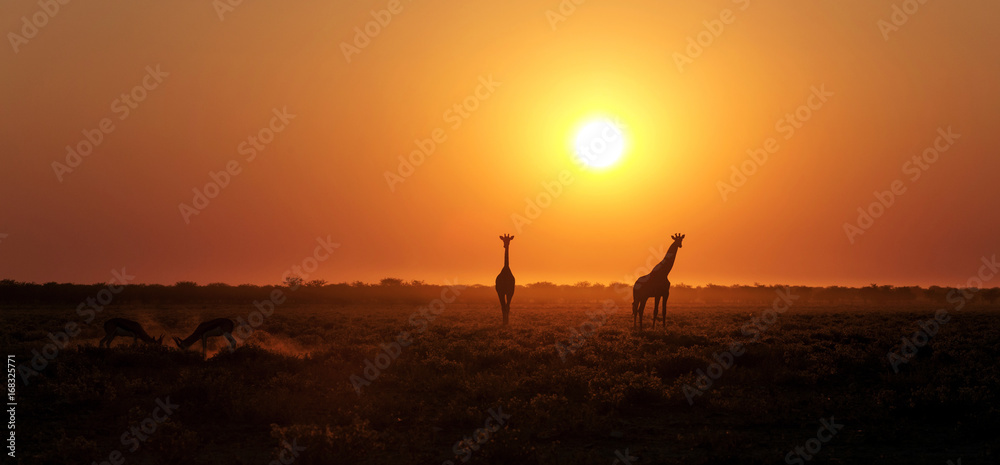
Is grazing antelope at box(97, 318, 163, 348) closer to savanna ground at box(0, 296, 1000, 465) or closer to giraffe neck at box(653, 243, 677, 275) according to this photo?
savanna ground at box(0, 296, 1000, 465)

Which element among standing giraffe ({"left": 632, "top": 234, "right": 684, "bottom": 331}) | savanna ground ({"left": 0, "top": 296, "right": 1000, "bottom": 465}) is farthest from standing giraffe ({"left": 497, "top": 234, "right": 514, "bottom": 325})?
savanna ground ({"left": 0, "top": 296, "right": 1000, "bottom": 465})

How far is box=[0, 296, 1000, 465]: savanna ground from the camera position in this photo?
38.1 feet

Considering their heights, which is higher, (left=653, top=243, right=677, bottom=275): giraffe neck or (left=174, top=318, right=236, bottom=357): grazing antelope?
(left=653, top=243, right=677, bottom=275): giraffe neck

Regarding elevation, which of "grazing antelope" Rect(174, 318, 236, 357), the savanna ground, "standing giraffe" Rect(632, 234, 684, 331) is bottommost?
the savanna ground

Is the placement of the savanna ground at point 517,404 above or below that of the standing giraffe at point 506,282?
below

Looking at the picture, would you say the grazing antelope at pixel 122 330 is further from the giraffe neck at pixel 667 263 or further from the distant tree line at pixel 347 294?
the distant tree line at pixel 347 294

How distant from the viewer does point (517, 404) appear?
1417 cm

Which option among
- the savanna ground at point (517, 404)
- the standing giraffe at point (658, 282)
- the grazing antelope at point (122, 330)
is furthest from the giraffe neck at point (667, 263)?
the grazing antelope at point (122, 330)

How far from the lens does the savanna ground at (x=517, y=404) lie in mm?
11602

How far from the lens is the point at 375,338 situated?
25.0m

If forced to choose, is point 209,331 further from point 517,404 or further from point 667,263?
point 667,263

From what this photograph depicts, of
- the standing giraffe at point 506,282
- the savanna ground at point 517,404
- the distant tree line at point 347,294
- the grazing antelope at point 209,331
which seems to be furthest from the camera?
the distant tree line at point 347,294

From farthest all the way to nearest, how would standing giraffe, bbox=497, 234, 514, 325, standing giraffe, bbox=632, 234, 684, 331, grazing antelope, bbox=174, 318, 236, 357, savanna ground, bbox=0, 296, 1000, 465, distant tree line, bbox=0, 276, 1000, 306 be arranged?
1. distant tree line, bbox=0, 276, 1000, 306
2. standing giraffe, bbox=497, 234, 514, 325
3. standing giraffe, bbox=632, 234, 684, 331
4. grazing antelope, bbox=174, 318, 236, 357
5. savanna ground, bbox=0, 296, 1000, 465

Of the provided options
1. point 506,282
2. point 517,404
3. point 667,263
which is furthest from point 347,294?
point 517,404
